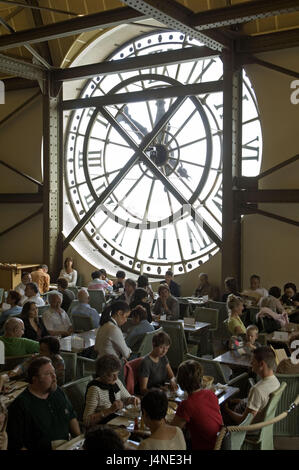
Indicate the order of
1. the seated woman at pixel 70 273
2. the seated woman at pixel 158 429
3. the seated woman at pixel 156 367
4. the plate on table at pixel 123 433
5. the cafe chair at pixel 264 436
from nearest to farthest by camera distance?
1. the seated woman at pixel 158 429
2. the plate on table at pixel 123 433
3. the cafe chair at pixel 264 436
4. the seated woman at pixel 156 367
5. the seated woman at pixel 70 273

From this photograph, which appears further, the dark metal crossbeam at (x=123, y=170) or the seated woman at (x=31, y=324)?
the dark metal crossbeam at (x=123, y=170)

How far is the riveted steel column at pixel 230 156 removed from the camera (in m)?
11.3

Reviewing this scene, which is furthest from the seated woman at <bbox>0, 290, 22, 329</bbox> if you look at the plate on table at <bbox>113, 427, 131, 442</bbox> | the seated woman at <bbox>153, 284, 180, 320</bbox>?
the plate on table at <bbox>113, 427, 131, 442</bbox>

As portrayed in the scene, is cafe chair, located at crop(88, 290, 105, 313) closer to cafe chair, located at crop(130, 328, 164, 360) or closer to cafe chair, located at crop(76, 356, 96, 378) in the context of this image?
cafe chair, located at crop(130, 328, 164, 360)

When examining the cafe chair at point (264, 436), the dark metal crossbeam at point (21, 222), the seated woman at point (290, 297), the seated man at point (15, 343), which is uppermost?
the dark metal crossbeam at point (21, 222)

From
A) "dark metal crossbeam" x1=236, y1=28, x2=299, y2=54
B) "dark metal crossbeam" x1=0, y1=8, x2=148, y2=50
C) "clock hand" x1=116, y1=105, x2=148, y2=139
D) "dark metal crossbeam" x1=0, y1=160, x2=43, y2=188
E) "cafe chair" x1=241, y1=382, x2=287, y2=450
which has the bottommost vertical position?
"cafe chair" x1=241, y1=382, x2=287, y2=450

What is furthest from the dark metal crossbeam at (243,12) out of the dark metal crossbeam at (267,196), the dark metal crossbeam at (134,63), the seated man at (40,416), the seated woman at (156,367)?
the seated man at (40,416)

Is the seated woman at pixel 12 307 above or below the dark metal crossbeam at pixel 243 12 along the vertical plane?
below

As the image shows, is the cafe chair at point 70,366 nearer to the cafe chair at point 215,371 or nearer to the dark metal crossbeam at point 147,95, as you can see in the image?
the cafe chair at point 215,371

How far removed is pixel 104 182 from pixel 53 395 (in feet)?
33.2

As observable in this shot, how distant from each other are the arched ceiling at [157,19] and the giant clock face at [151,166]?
0.98 m

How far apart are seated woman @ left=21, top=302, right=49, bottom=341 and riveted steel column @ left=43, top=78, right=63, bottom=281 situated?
22.9 ft

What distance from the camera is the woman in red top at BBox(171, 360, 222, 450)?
14.5 feet
